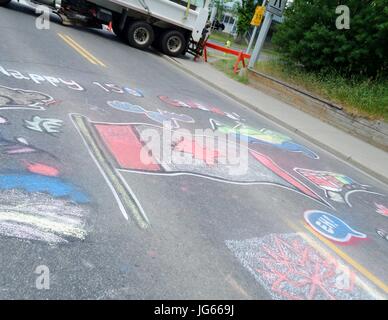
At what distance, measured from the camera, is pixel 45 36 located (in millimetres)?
12695

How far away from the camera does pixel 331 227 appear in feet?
17.4

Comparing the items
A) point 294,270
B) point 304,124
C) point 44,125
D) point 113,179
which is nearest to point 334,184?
point 294,270

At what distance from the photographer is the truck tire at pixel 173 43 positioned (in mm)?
16984

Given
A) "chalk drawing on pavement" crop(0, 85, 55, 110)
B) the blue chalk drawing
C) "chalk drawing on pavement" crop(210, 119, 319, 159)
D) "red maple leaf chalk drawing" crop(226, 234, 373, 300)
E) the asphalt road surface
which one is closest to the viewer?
the asphalt road surface

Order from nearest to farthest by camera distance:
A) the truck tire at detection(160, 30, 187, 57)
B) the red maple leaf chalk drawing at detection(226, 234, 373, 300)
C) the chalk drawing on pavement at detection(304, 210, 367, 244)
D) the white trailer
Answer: the red maple leaf chalk drawing at detection(226, 234, 373, 300) < the chalk drawing on pavement at detection(304, 210, 367, 244) < the white trailer < the truck tire at detection(160, 30, 187, 57)

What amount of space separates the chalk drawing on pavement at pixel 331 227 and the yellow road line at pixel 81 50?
7932 millimetres

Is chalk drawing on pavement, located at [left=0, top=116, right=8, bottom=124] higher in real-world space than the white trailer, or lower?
lower

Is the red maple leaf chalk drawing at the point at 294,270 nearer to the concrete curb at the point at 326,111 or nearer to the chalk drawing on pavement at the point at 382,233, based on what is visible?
the chalk drawing on pavement at the point at 382,233

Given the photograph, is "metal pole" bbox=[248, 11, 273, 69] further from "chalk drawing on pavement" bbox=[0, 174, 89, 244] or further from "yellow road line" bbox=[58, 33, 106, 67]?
"chalk drawing on pavement" bbox=[0, 174, 89, 244]

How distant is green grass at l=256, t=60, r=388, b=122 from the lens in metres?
11.9

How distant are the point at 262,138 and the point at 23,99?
4984 millimetres

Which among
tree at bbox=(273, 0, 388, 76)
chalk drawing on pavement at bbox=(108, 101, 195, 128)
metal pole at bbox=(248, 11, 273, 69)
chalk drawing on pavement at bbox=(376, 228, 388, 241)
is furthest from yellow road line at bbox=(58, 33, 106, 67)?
chalk drawing on pavement at bbox=(376, 228, 388, 241)

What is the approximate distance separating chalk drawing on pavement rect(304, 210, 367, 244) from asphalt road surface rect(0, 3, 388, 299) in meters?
0.03

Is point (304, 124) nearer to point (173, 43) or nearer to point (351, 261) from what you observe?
point (351, 261)
